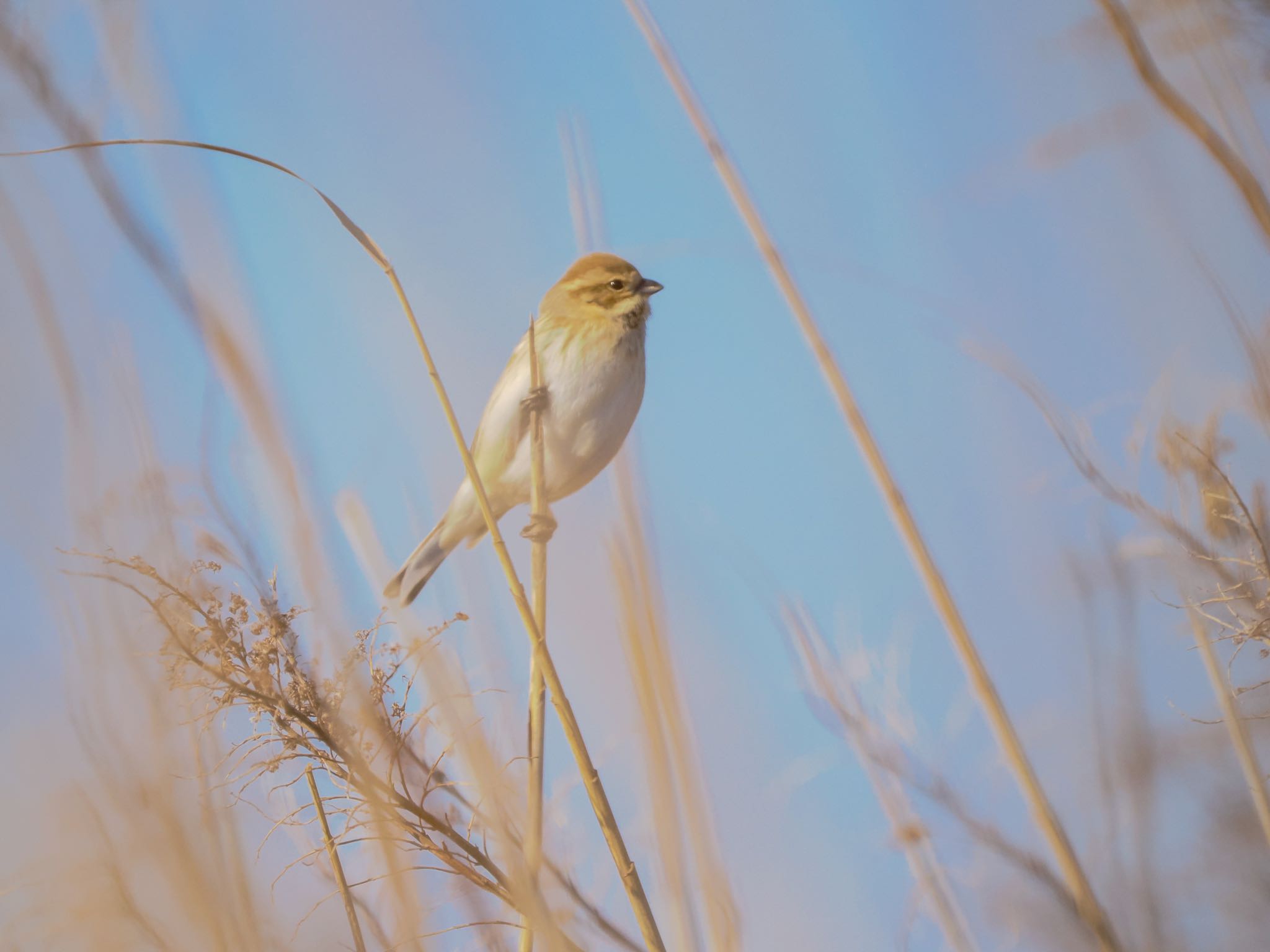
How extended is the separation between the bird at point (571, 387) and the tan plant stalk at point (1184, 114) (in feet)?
1.99

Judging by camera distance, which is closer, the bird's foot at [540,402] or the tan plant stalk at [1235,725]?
the tan plant stalk at [1235,725]

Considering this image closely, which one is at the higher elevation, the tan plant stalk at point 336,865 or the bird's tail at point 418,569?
the bird's tail at point 418,569

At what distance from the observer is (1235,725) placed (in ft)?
2.52

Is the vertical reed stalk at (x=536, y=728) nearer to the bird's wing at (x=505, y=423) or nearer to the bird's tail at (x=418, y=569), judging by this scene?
the bird's tail at (x=418, y=569)

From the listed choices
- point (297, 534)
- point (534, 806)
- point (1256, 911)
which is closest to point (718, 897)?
point (534, 806)

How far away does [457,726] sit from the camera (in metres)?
0.60

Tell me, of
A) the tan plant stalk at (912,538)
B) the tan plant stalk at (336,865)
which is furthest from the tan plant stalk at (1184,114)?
the tan plant stalk at (336,865)

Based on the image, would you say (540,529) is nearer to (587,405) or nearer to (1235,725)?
(587,405)

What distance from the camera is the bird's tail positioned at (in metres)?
0.80

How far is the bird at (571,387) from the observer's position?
1.12 meters

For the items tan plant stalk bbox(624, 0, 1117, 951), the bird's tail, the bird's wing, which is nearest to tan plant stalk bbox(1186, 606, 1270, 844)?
tan plant stalk bbox(624, 0, 1117, 951)

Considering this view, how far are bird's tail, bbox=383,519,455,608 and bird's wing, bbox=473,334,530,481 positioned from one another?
33cm

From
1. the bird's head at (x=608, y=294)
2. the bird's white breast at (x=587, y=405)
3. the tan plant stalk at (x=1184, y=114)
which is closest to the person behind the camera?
the tan plant stalk at (x=1184, y=114)

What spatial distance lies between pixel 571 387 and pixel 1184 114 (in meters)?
0.75
